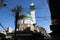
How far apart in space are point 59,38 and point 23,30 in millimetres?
21931

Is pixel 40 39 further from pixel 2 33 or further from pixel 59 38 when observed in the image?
pixel 59 38

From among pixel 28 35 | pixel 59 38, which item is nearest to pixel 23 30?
pixel 28 35

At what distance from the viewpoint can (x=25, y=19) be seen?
52750mm

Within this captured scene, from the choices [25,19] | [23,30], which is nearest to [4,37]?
[23,30]

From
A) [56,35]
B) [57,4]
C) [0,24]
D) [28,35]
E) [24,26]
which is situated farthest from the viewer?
[24,26]

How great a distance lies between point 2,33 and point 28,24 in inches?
338

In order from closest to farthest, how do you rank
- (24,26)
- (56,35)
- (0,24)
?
(56,35), (0,24), (24,26)

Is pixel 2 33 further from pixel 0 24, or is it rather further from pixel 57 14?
pixel 57 14

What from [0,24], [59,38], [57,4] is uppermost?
[57,4]

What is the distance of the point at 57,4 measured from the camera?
80.9ft

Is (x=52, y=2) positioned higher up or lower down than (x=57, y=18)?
higher up

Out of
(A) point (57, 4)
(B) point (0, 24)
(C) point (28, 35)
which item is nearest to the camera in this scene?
(A) point (57, 4)

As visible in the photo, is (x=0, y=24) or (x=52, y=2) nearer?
(x=52, y=2)

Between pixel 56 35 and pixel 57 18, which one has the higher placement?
pixel 57 18
